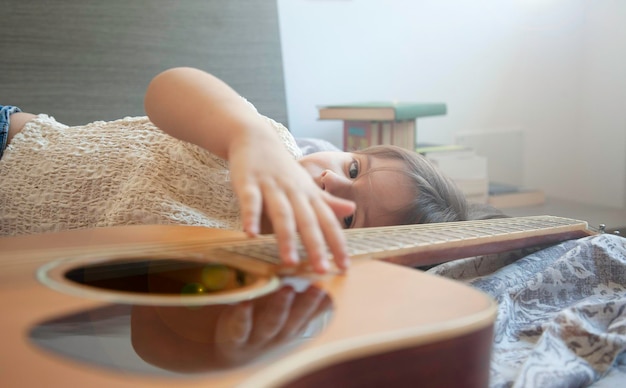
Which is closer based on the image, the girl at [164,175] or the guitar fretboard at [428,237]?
the guitar fretboard at [428,237]

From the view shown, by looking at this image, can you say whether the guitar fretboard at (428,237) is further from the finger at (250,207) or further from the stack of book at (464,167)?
the stack of book at (464,167)

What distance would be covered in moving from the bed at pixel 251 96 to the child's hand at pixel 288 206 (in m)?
0.20

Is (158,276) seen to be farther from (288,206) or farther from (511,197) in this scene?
(511,197)

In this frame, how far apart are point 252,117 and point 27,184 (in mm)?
506

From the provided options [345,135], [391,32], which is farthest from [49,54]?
[391,32]

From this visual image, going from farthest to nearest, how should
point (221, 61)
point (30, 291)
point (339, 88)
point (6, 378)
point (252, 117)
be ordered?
point (339, 88) → point (221, 61) → point (252, 117) → point (30, 291) → point (6, 378)

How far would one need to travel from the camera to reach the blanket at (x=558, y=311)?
1.91 feet

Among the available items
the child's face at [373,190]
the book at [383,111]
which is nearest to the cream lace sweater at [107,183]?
the child's face at [373,190]

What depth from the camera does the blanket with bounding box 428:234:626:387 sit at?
58 centimetres

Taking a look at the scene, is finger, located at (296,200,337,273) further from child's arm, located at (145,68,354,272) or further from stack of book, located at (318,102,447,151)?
stack of book, located at (318,102,447,151)

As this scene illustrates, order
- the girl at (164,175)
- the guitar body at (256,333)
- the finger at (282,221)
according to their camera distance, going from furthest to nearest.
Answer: the girl at (164,175) → the finger at (282,221) → the guitar body at (256,333)

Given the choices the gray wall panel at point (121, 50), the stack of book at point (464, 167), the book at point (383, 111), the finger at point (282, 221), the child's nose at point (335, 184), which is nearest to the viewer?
the finger at point (282, 221)

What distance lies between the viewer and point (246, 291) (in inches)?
19.4

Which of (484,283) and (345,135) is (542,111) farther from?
(484,283)
